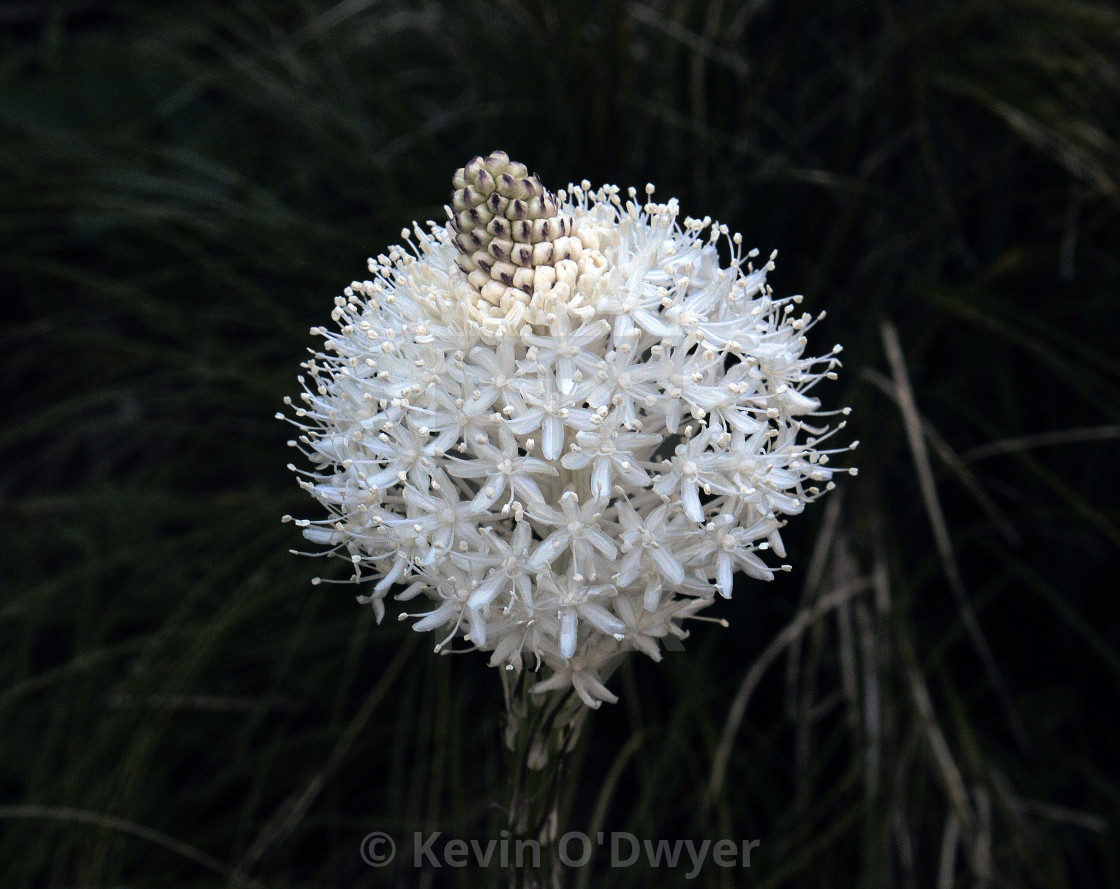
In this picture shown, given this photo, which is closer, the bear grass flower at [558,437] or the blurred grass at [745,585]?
the bear grass flower at [558,437]

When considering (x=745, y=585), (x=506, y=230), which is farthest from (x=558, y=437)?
(x=745, y=585)

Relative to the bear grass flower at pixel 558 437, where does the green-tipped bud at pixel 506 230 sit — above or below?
above

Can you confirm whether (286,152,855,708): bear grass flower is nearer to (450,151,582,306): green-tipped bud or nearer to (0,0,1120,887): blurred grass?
(450,151,582,306): green-tipped bud

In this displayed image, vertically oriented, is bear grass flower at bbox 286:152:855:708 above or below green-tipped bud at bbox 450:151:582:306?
below

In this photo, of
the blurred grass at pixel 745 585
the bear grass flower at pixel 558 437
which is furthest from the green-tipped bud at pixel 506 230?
the blurred grass at pixel 745 585

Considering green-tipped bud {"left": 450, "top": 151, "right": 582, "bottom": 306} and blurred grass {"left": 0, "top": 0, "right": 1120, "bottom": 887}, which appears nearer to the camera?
green-tipped bud {"left": 450, "top": 151, "right": 582, "bottom": 306}

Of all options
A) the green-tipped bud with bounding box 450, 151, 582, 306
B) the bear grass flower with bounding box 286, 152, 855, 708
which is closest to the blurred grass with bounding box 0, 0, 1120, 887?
the bear grass flower with bounding box 286, 152, 855, 708

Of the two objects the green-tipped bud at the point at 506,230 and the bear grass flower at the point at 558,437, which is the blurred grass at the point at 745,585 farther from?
the green-tipped bud at the point at 506,230

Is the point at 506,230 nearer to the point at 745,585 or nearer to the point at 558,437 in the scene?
the point at 558,437
